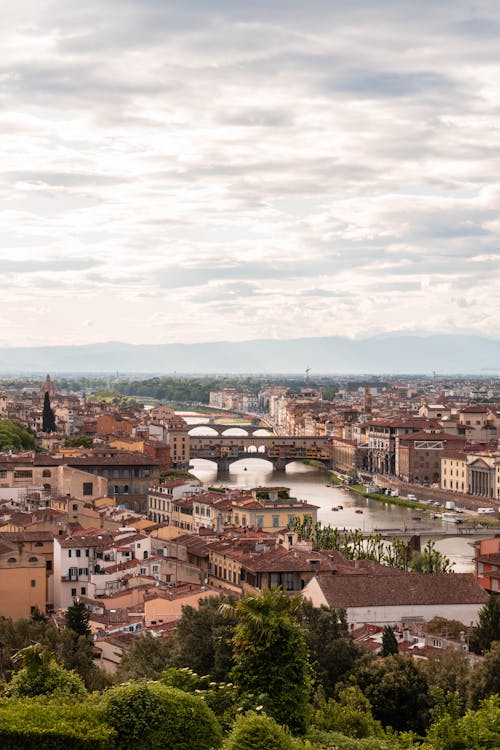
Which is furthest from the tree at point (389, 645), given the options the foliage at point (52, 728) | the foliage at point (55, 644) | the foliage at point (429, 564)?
the foliage at point (429, 564)

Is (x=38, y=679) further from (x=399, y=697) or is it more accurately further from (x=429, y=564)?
(x=429, y=564)

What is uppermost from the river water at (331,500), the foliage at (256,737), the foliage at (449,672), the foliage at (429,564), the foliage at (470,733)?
the foliage at (256,737)

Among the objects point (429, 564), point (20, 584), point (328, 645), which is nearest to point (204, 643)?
point (328, 645)

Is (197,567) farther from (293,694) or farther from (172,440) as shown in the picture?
(172,440)

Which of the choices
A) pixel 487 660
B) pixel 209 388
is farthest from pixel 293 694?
pixel 209 388

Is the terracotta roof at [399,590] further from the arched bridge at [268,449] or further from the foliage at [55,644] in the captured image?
the arched bridge at [268,449]

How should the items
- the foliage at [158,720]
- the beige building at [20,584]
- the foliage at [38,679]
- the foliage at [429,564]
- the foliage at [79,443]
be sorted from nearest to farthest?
the foliage at [158,720], the foliage at [38,679], the beige building at [20,584], the foliage at [429,564], the foliage at [79,443]
